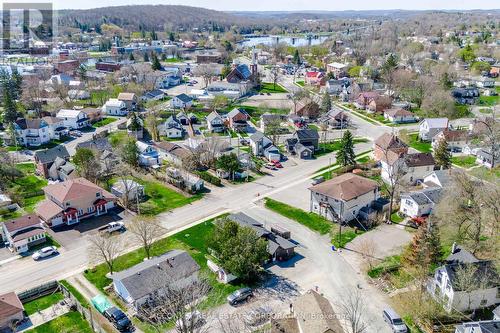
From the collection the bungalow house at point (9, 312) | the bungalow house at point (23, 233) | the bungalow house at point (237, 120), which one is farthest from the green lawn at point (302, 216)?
the bungalow house at point (237, 120)

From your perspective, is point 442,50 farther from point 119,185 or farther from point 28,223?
point 28,223

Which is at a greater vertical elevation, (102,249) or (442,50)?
(442,50)

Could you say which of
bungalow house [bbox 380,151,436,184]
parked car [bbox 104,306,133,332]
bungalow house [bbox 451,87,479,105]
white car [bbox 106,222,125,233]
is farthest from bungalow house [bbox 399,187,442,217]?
bungalow house [bbox 451,87,479,105]

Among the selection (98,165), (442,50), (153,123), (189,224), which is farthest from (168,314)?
(442,50)

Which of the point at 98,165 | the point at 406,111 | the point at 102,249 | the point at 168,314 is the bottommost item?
the point at 168,314

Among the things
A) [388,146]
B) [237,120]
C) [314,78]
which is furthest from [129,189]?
[314,78]

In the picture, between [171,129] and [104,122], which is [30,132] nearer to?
[104,122]
